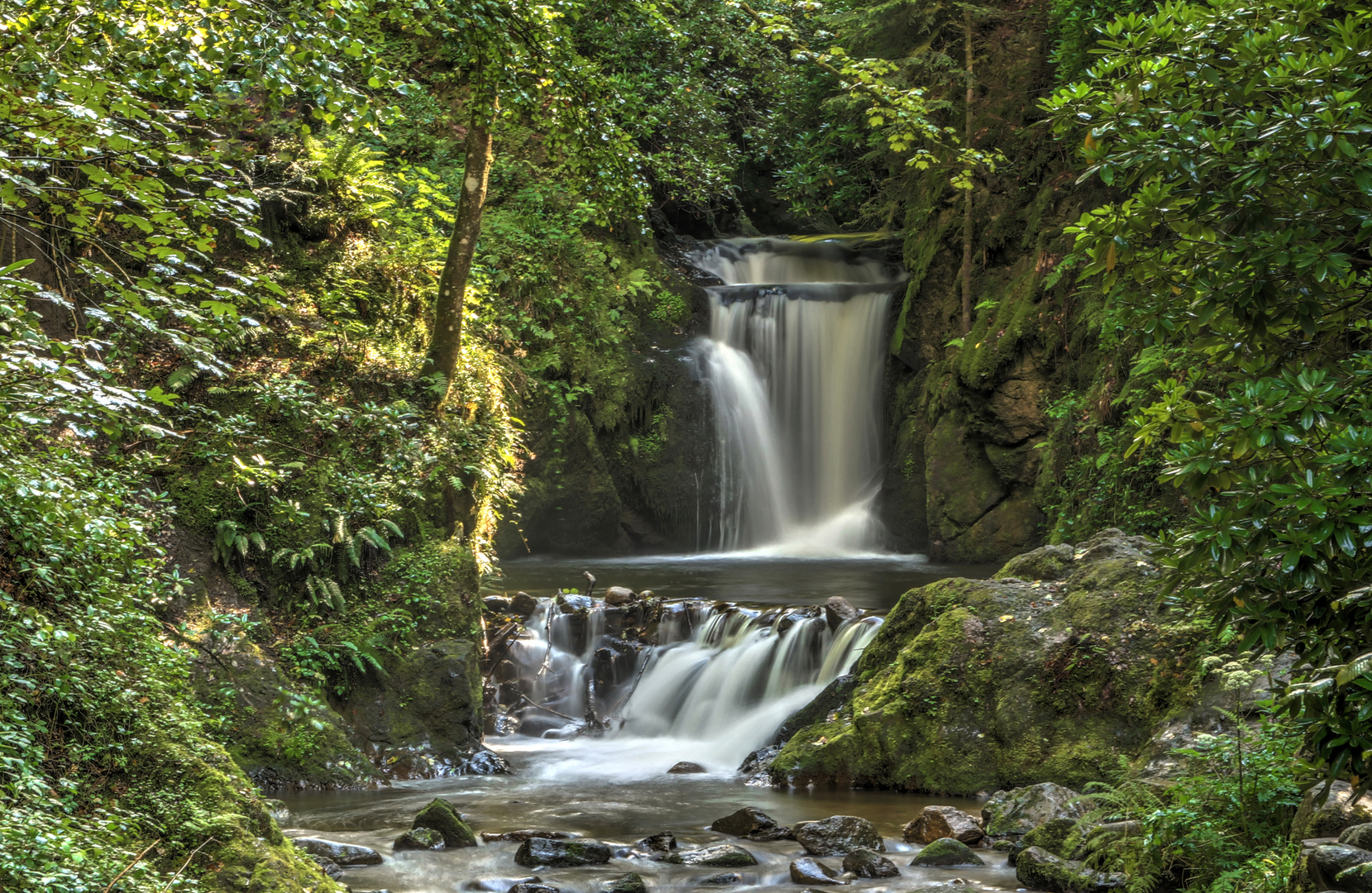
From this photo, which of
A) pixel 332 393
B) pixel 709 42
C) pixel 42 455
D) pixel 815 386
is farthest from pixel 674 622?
pixel 709 42

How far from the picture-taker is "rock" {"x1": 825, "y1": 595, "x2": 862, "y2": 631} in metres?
10.8

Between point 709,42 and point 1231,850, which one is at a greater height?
point 709,42

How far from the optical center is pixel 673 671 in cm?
1112

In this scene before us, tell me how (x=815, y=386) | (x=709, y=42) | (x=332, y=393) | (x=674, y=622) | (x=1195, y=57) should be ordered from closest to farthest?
(x=1195, y=57)
(x=332, y=393)
(x=674, y=622)
(x=709, y=42)
(x=815, y=386)

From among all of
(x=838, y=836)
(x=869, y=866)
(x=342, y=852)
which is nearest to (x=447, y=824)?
(x=342, y=852)

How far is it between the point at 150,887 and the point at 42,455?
2.31 meters

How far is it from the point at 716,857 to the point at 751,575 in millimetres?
9249

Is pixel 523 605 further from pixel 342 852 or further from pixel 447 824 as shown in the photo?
pixel 342 852

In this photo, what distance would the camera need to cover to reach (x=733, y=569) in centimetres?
1664

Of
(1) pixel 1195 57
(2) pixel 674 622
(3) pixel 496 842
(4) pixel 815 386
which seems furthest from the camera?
(4) pixel 815 386

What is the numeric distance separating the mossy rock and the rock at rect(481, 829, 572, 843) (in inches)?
97.5

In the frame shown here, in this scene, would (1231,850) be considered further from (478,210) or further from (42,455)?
(478,210)

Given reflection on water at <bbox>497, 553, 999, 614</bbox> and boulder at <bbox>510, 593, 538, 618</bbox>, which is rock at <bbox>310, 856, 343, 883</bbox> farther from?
reflection on water at <bbox>497, 553, 999, 614</bbox>

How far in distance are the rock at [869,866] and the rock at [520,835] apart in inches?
73.6
